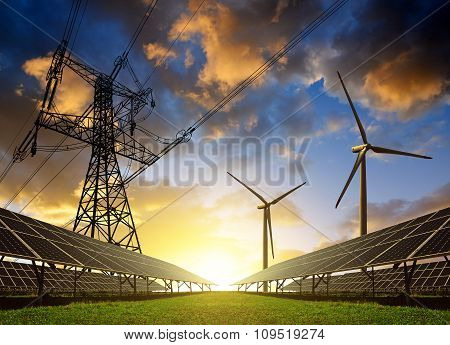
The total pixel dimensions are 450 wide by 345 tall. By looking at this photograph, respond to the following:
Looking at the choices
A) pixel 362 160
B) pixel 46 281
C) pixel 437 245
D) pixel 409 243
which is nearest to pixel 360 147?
pixel 362 160

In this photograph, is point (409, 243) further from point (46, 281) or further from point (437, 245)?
point (46, 281)

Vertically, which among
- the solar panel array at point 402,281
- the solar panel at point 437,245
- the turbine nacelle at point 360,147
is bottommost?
the solar panel array at point 402,281

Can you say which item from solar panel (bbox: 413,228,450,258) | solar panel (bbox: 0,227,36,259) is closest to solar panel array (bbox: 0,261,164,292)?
solar panel (bbox: 0,227,36,259)

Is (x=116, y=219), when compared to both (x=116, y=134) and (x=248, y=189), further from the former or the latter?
(x=248, y=189)

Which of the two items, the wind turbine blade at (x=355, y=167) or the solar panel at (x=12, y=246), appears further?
the wind turbine blade at (x=355, y=167)

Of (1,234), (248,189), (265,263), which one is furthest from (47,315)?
(265,263)

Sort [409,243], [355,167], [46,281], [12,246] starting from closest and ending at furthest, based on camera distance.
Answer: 1. [12,246]
2. [409,243]
3. [46,281]
4. [355,167]

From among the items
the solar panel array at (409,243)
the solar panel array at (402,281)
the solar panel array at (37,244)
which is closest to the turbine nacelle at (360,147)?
the solar panel array at (402,281)

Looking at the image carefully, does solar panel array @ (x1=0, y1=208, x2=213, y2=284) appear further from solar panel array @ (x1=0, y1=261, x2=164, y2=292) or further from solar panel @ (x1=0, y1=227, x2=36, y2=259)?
solar panel array @ (x1=0, y1=261, x2=164, y2=292)

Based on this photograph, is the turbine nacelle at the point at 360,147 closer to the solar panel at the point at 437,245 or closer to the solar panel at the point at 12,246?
the solar panel at the point at 437,245

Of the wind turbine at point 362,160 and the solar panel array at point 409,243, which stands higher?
the wind turbine at point 362,160

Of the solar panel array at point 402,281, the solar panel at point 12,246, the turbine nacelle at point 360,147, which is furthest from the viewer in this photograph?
the turbine nacelle at point 360,147
